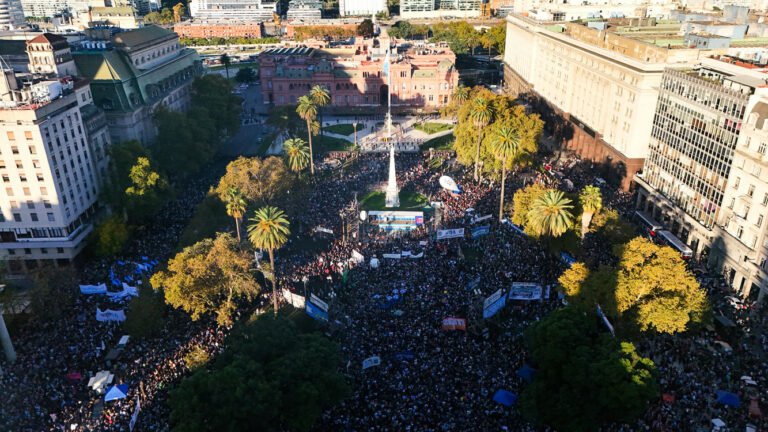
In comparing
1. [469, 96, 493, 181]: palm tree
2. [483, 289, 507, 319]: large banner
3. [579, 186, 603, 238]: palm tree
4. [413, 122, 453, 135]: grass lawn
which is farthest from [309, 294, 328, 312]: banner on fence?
[413, 122, 453, 135]: grass lawn

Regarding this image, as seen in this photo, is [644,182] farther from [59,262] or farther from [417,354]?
[59,262]

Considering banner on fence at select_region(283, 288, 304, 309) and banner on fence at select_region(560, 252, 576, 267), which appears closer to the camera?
banner on fence at select_region(283, 288, 304, 309)

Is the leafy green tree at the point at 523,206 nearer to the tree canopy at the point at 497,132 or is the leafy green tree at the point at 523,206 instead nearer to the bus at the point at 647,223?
the bus at the point at 647,223

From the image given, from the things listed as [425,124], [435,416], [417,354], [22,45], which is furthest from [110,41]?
[435,416]

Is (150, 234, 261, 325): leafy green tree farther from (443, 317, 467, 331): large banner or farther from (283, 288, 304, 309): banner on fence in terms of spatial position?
(443, 317, 467, 331): large banner

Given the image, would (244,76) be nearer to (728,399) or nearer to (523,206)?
(523,206)

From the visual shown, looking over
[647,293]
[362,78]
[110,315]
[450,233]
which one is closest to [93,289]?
[110,315]
